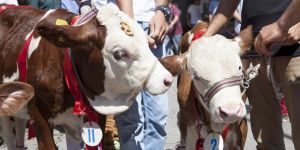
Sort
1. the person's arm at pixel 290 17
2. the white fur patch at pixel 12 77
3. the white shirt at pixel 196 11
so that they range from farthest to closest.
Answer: the white shirt at pixel 196 11 < the white fur patch at pixel 12 77 < the person's arm at pixel 290 17

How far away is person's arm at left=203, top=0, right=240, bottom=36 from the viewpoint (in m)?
4.32

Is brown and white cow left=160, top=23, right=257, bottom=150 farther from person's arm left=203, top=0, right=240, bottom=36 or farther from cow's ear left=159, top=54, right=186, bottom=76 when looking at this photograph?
person's arm left=203, top=0, right=240, bottom=36

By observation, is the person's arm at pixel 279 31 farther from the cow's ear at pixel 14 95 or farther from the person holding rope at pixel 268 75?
the cow's ear at pixel 14 95

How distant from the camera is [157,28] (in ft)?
14.4

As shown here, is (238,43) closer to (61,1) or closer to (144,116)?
(144,116)

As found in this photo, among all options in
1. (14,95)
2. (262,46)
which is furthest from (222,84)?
(14,95)

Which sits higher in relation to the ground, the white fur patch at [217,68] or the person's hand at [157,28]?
the person's hand at [157,28]

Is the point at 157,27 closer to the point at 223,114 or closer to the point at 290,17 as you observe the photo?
the point at 223,114

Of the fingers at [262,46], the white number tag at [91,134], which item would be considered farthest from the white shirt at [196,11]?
the fingers at [262,46]

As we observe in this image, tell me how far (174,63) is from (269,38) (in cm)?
79

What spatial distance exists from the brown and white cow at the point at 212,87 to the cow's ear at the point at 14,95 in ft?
3.80

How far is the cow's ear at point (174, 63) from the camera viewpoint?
4117 mm

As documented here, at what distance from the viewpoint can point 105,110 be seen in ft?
12.8

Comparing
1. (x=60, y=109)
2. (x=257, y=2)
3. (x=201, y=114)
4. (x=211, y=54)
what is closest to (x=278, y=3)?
(x=257, y=2)
